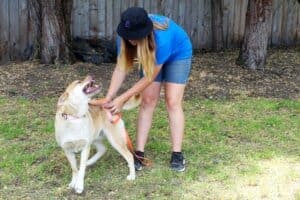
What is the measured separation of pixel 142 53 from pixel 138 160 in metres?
1.23

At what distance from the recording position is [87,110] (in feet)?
15.9

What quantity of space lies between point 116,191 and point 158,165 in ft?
2.34

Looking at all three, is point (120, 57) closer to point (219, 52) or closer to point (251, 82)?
point (251, 82)

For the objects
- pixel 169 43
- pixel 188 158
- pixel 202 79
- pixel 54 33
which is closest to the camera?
pixel 169 43

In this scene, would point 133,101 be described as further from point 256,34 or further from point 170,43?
point 256,34

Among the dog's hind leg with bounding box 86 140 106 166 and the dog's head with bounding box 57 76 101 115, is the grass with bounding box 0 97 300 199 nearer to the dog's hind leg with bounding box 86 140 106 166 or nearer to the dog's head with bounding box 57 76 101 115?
the dog's hind leg with bounding box 86 140 106 166

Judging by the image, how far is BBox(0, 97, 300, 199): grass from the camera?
5000 mm

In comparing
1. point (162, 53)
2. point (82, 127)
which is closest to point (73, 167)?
point (82, 127)

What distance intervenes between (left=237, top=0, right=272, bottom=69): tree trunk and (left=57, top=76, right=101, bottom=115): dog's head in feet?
Result: 15.8

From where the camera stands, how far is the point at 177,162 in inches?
216

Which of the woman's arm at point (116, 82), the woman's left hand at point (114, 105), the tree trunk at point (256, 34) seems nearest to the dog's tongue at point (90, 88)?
the woman's left hand at point (114, 105)

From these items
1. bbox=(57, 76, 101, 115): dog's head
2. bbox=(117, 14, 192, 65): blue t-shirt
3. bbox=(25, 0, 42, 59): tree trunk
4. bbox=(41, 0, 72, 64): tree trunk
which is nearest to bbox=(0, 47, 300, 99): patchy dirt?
bbox=(41, 0, 72, 64): tree trunk

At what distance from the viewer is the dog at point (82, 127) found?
4.73 meters

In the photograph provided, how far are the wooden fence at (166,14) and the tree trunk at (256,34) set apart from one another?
1756mm
